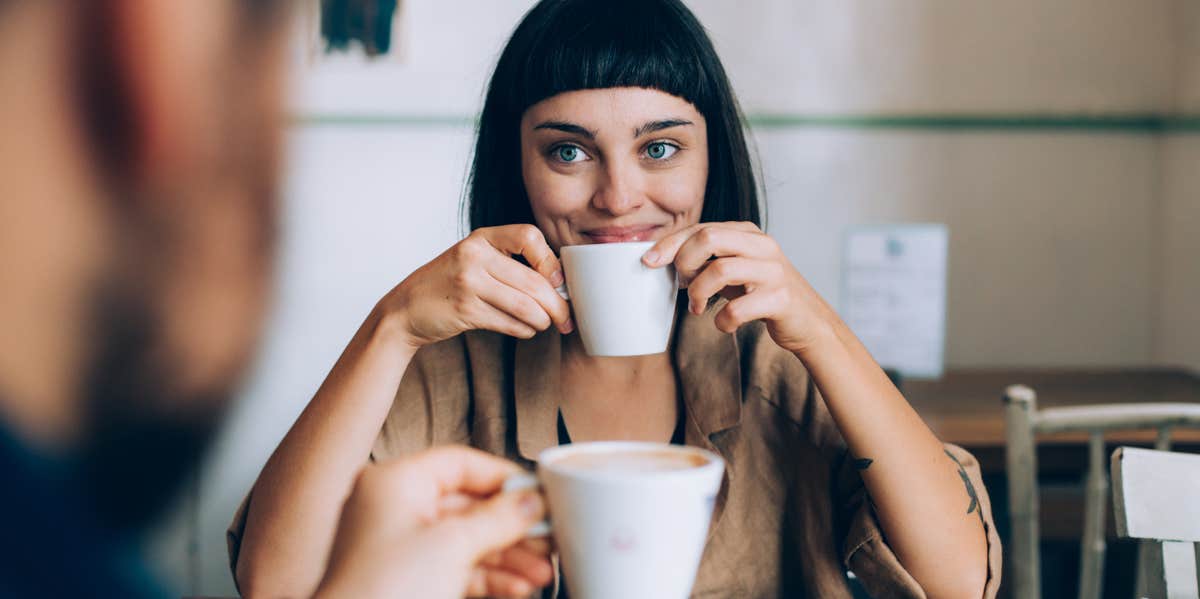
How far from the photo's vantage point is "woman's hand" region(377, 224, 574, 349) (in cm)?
84

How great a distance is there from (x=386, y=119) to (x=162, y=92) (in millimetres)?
551

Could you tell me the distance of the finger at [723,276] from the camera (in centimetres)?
79

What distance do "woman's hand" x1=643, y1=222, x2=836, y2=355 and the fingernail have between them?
32cm

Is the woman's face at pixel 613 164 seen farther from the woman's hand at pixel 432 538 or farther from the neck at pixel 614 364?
the woman's hand at pixel 432 538

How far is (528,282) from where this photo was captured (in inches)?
32.9

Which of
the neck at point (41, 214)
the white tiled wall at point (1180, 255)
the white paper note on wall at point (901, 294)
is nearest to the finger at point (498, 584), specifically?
the white paper note on wall at point (901, 294)

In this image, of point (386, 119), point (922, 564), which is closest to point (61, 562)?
point (386, 119)

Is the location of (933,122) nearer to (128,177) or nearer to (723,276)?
(723,276)

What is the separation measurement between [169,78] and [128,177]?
27 centimetres

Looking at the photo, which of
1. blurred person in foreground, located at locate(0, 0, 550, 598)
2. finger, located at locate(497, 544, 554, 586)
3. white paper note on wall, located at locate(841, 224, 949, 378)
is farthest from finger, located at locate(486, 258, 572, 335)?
blurred person in foreground, located at locate(0, 0, 550, 598)

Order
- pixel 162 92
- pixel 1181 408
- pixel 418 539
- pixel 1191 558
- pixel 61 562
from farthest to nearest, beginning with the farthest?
pixel 61 562
pixel 162 92
pixel 1181 408
pixel 1191 558
pixel 418 539

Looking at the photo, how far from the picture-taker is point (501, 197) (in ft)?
3.85

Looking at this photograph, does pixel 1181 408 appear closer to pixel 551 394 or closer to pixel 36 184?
pixel 551 394

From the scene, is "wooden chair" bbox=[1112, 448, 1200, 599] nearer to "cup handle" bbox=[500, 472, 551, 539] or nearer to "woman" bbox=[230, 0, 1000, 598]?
"woman" bbox=[230, 0, 1000, 598]
